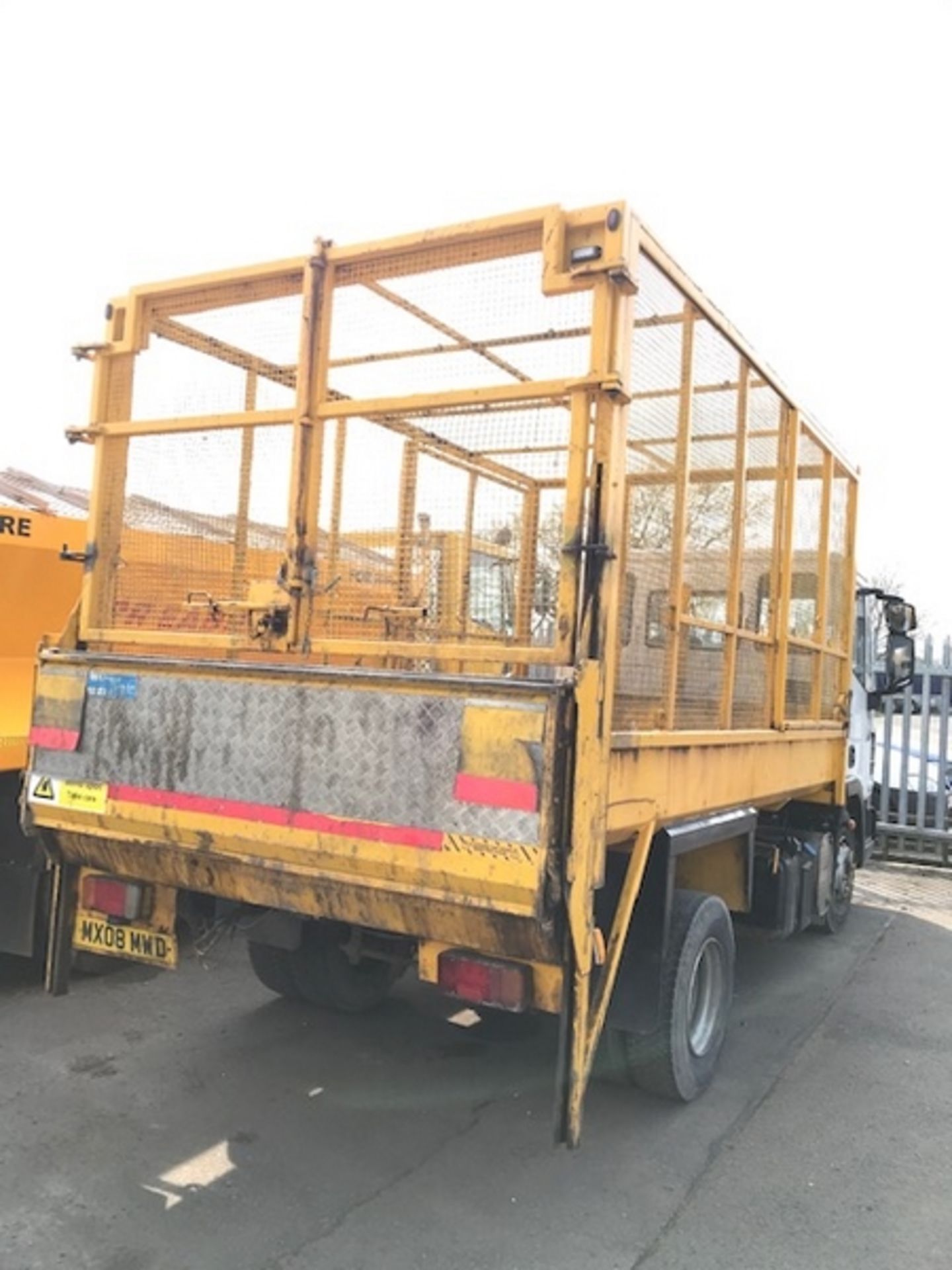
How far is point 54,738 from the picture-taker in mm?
3668

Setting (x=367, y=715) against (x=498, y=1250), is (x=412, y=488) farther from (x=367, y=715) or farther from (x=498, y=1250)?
(x=498, y=1250)

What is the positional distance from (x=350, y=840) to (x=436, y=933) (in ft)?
1.34

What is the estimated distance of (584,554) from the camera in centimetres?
301

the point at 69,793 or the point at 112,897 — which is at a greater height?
the point at 69,793

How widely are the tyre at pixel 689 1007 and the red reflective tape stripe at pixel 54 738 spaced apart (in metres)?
2.27

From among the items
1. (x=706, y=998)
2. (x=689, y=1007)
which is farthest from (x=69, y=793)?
(x=706, y=998)

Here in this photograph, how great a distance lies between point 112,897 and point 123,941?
0.17 m

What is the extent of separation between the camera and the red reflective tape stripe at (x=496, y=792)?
285 cm

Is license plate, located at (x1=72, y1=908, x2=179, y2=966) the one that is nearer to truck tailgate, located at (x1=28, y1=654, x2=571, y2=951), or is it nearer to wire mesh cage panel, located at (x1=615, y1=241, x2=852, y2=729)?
truck tailgate, located at (x1=28, y1=654, x2=571, y2=951)

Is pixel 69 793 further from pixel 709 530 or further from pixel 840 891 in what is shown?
pixel 840 891

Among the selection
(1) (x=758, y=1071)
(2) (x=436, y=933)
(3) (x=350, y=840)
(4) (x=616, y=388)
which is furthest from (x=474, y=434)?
(1) (x=758, y=1071)

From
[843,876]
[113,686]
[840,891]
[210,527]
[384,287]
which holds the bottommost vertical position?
[840,891]

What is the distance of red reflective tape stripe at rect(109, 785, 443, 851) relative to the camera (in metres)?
3.00

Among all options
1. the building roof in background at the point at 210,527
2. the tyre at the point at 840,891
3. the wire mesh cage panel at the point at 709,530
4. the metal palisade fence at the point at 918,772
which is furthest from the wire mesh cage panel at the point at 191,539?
the metal palisade fence at the point at 918,772
